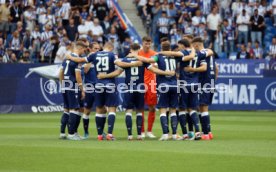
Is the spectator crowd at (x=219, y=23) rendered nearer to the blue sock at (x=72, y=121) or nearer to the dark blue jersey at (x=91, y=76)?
the dark blue jersey at (x=91, y=76)

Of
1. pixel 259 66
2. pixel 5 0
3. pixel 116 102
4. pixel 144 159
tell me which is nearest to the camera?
pixel 144 159

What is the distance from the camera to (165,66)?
763 inches

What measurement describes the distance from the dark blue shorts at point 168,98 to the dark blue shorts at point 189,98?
10.9 inches

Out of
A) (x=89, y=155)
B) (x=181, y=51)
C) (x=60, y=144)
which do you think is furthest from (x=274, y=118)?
(x=89, y=155)

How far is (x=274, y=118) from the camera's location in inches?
1120

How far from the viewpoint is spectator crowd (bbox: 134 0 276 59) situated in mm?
37156

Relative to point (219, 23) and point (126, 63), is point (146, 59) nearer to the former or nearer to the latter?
point (126, 63)

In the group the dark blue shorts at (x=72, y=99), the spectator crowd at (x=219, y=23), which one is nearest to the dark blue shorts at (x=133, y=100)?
the dark blue shorts at (x=72, y=99)

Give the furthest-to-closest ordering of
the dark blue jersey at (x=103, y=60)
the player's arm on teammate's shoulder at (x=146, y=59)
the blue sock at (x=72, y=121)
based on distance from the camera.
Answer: the blue sock at (x=72, y=121) < the dark blue jersey at (x=103, y=60) < the player's arm on teammate's shoulder at (x=146, y=59)

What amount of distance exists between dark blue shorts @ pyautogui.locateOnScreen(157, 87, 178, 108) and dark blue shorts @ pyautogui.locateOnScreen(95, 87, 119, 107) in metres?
1.05

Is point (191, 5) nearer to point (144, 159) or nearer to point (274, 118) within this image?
point (274, 118)

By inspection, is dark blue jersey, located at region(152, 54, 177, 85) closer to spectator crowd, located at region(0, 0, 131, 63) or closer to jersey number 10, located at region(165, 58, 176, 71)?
jersey number 10, located at region(165, 58, 176, 71)

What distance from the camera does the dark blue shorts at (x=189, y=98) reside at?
19719mm

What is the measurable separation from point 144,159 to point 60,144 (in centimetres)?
372
